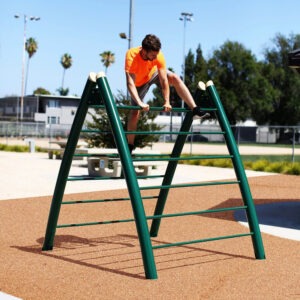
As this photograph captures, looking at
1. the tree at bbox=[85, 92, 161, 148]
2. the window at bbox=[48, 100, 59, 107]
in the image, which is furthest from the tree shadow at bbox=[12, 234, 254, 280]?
the window at bbox=[48, 100, 59, 107]

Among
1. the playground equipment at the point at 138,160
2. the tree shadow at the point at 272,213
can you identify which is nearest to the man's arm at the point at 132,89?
the playground equipment at the point at 138,160

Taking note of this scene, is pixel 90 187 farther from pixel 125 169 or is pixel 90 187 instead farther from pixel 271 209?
pixel 125 169

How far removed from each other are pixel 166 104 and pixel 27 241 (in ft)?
7.50

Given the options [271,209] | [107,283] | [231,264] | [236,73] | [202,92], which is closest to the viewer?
[107,283]

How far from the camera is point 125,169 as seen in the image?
18.1 ft

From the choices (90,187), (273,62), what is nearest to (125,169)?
(90,187)

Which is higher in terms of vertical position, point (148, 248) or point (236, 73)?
point (236, 73)

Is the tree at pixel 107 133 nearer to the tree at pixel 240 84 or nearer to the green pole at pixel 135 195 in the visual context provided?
the green pole at pixel 135 195

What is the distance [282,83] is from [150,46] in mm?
68360

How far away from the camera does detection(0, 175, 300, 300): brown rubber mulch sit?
502 cm

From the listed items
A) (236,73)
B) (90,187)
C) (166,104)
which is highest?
(236,73)

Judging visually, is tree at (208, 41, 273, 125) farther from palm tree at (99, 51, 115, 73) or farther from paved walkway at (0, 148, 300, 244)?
paved walkway at (0, 148, 300, 244)

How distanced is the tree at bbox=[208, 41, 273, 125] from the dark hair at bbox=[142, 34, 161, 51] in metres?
62.9

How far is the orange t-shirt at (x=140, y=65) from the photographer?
20.7 ft
